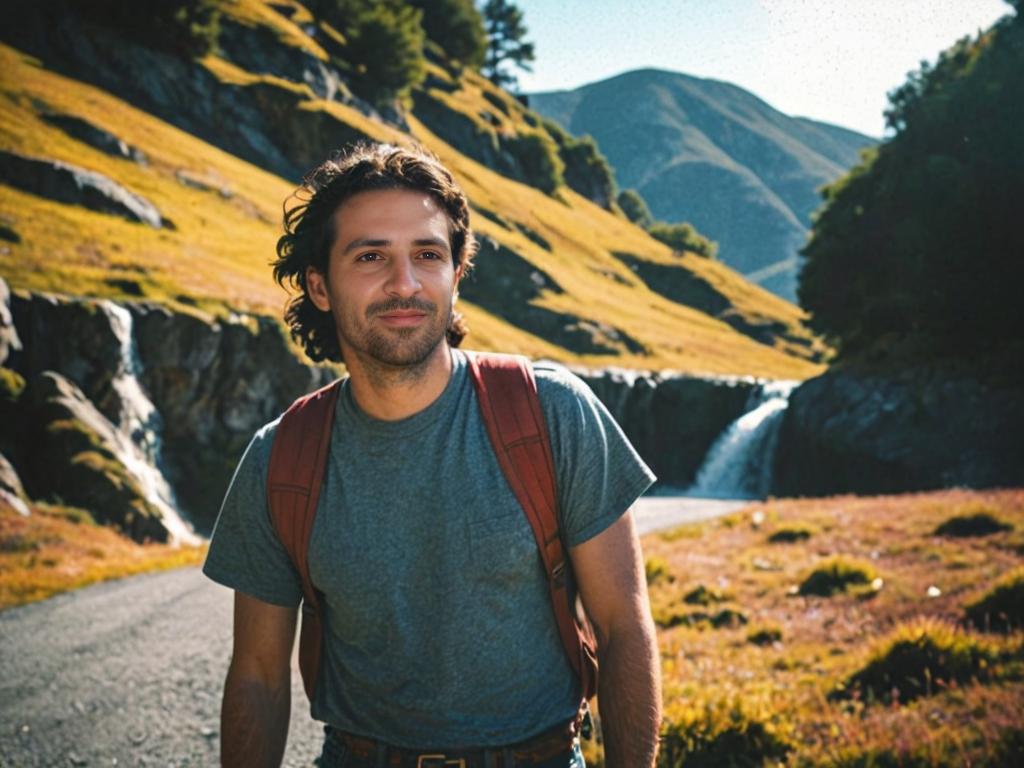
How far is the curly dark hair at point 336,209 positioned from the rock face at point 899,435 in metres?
32.9

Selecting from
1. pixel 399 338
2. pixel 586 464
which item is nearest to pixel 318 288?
pixel 399 338

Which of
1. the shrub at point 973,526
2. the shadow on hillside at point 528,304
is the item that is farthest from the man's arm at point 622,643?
the shadow on hillside at point 528,304

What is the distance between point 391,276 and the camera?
2945 mm

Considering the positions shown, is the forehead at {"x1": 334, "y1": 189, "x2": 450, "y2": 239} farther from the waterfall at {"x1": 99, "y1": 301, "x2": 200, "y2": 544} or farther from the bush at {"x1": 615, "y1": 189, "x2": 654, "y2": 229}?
the bush at {"x1": 615, "y1": 189, "x2": 654, "y2": 229}

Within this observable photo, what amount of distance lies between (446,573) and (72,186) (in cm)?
4062

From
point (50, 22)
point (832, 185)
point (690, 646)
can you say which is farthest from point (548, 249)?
point (690, 646)

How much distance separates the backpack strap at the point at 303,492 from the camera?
8.75 ft

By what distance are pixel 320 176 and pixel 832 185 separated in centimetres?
4817

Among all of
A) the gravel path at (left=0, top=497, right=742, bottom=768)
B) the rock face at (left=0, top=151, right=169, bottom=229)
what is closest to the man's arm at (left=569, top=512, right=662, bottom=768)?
the gravel path at (left=0, top=497, right=742, bottom=768)

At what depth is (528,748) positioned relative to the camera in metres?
2.50

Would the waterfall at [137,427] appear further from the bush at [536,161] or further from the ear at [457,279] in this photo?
the bush at [536,161]

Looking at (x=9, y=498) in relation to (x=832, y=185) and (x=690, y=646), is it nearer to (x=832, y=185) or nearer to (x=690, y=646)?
(x=690, y=646)

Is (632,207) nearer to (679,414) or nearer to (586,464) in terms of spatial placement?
(679,414)

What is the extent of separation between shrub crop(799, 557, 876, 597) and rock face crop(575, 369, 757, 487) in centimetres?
3463
